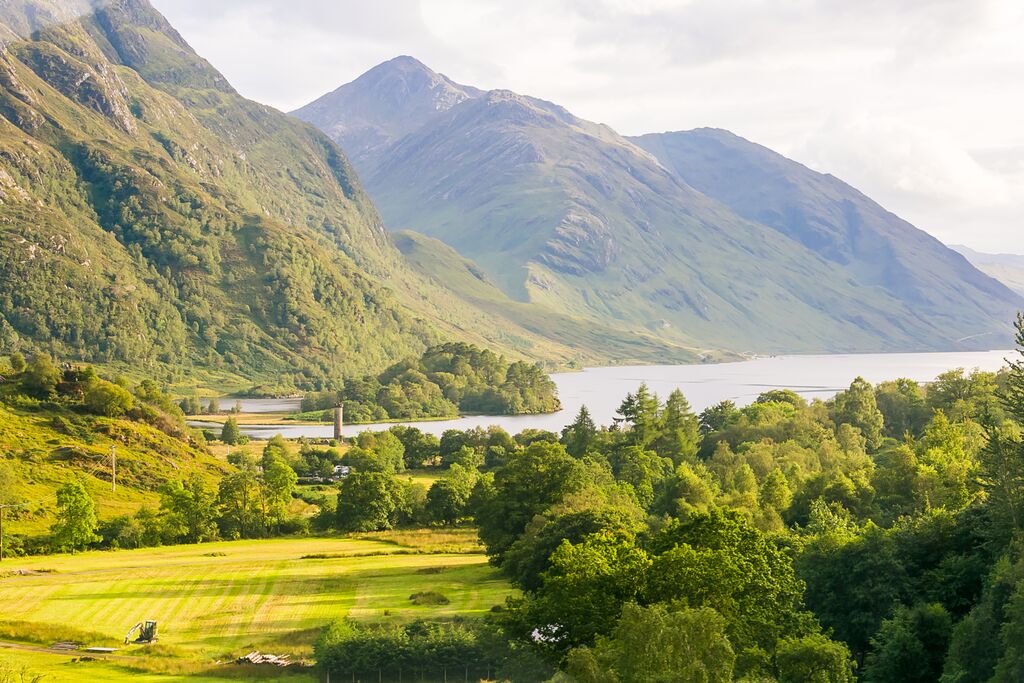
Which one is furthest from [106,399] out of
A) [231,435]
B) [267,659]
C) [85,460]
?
[267,659]

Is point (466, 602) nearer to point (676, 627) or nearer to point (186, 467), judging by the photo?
point (676, 627)

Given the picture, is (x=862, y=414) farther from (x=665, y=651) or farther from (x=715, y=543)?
(x=665, y=651)

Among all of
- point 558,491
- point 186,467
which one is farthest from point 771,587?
point 186,467

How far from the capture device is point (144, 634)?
2354 inches

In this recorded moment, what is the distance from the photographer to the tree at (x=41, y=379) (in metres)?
135

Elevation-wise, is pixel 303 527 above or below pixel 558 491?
below

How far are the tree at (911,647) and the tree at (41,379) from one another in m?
116

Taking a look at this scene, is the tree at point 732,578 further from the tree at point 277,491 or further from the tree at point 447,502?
the tree at point 277,491

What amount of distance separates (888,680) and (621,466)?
67658mm

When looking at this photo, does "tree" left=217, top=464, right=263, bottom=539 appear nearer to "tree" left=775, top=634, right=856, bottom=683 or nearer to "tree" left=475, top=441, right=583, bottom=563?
"tree" left=475, top=441, right=583, bottom=563

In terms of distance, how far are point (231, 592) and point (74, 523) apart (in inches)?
982

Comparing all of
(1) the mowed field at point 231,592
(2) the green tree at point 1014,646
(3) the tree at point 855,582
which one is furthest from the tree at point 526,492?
(2) the green tree at point 1014,646

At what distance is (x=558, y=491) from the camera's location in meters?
78.2

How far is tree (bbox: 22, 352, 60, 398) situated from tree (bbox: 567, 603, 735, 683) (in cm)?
11536
